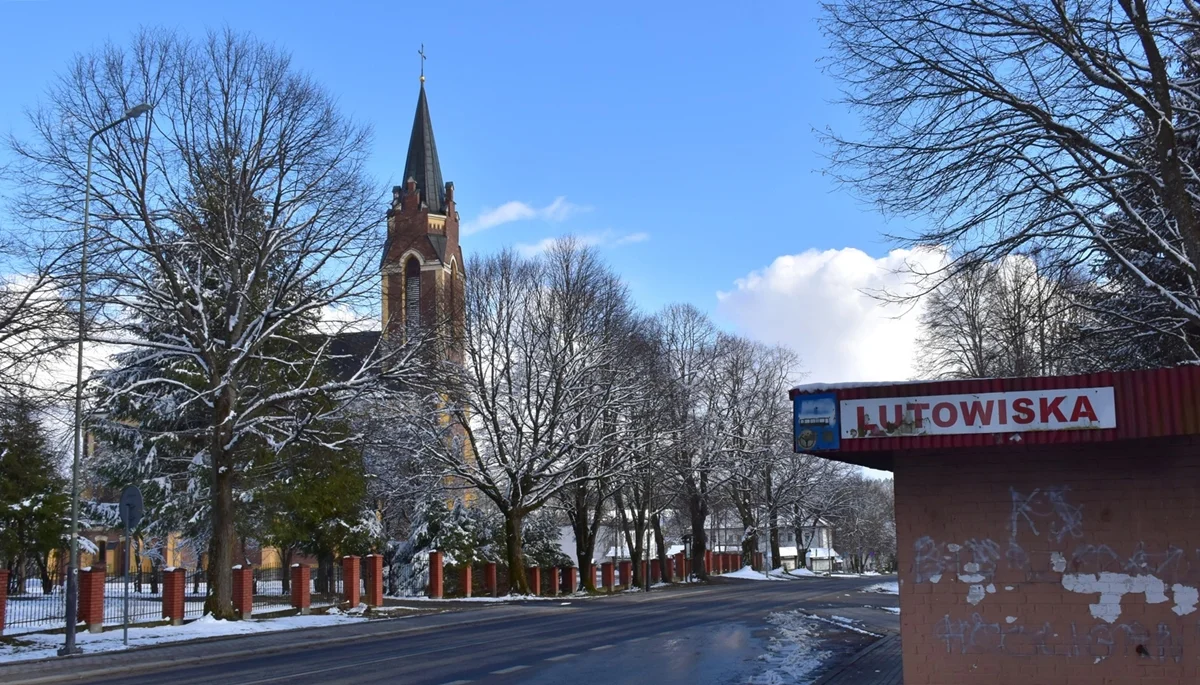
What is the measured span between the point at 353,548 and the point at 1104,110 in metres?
34.9

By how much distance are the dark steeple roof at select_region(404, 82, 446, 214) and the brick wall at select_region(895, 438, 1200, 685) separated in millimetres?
74907

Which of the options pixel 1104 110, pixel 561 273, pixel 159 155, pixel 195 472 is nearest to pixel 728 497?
pixel 561 273

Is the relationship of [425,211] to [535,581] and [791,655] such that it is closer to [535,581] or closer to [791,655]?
[535,581]

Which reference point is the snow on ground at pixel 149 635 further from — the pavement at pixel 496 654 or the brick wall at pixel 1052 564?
the brick wall at pixel 1052 564

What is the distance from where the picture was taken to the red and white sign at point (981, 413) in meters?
10.8

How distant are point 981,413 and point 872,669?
6111 mm

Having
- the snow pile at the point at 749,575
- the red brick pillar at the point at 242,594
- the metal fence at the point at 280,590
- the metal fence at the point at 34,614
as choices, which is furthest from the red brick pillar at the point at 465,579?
the snow pile at the point at 749,575

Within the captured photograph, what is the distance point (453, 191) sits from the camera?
8744cm

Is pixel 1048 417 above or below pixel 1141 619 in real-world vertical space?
above

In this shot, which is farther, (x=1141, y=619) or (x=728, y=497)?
(x=728, y=497)

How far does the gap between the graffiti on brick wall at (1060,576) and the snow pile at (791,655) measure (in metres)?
3.50

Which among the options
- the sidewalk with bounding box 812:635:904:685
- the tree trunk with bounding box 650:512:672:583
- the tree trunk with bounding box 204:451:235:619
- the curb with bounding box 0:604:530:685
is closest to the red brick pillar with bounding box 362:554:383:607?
the curb with bounding box 0:604:530:685

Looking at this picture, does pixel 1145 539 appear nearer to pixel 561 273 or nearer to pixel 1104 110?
pixel 1104 110

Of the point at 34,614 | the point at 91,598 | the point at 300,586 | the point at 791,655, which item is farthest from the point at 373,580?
the point at 791,655
